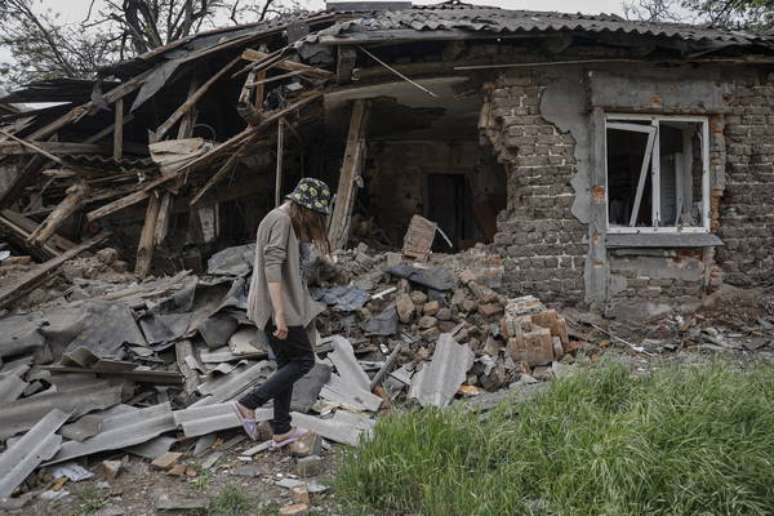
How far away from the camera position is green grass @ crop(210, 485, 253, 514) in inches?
117

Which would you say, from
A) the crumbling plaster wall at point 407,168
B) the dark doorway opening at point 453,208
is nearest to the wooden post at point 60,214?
the crumbling plaster wall at point 407,168

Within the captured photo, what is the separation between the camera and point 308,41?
5.61m

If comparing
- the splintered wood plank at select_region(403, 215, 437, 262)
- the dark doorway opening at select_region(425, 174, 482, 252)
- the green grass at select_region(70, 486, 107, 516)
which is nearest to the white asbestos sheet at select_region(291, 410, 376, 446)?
the green grass at select_region(70, 486, 107, 516)

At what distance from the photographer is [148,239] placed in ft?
24.6

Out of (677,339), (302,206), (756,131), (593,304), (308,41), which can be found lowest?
(677,339)

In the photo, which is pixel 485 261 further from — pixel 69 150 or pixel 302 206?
pixel 69 150

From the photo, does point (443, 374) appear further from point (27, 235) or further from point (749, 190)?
point (27, 235)

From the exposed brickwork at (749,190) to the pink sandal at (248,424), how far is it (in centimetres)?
578

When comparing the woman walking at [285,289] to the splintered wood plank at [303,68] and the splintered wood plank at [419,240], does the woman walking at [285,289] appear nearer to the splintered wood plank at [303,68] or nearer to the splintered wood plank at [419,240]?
the splintered wood plank at [303,68]

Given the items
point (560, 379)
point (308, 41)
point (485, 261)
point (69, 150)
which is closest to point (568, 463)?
point (560, 379)

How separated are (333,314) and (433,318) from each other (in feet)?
3.42

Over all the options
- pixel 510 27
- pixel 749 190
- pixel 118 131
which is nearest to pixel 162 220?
pixel 118 131

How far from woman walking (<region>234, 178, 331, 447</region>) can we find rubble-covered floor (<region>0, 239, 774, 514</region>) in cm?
44

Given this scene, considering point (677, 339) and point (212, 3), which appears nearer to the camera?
point (677, 339)
